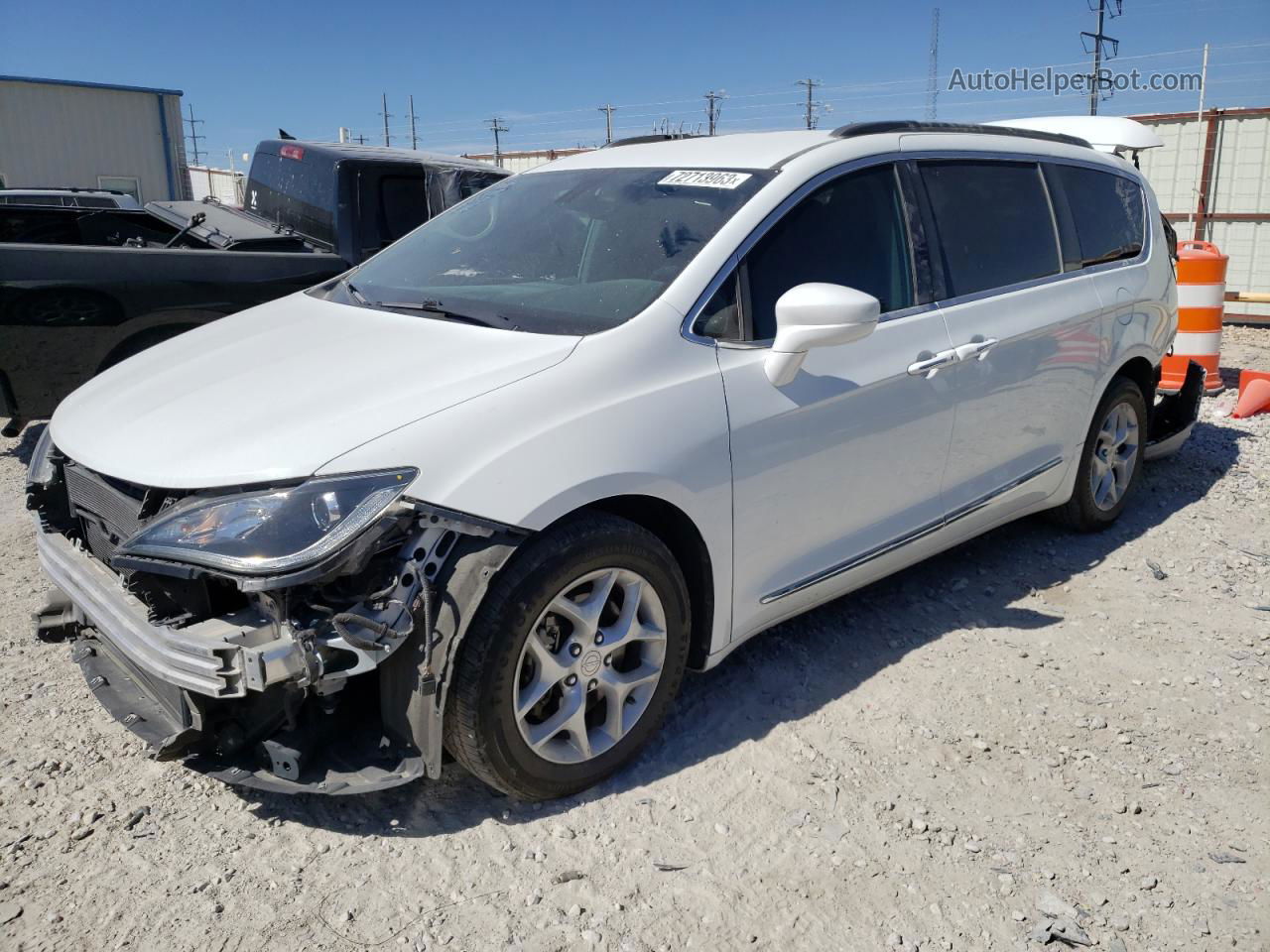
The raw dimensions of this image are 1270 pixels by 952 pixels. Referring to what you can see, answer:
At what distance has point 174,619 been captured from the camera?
243 cm

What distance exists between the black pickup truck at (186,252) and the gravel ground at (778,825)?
176 centimetres

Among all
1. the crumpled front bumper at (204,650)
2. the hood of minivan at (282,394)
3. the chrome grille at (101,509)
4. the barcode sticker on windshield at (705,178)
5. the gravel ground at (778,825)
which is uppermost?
the barcode sticker on windshield at (705,178)

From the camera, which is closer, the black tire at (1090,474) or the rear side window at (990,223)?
the rear side window at (990,223)

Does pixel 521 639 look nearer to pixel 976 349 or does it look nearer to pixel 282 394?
pixel 282 394

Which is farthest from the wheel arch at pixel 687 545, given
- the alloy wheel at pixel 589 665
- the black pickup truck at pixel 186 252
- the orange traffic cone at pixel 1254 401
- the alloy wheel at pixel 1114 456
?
the orange traffic cone at pixel 1254 401

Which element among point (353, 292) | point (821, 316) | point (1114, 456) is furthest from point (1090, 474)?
point (353, 292)

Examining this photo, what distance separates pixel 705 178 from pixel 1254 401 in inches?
235

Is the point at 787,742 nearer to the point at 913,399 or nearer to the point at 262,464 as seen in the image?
the point at 913,399

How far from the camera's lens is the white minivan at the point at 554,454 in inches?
93.7

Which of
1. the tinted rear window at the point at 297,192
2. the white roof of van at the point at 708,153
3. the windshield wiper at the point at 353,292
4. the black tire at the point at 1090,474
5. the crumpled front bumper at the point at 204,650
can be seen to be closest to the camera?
the crumpled front bumper at the point at 204,650

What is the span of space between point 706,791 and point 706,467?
95 cm

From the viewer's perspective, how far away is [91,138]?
26906 millimetres

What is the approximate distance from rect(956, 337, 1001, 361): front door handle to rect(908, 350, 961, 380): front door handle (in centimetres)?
3

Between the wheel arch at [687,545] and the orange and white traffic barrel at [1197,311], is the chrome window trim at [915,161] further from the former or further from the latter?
the orange and white traffic barrel at [1197,311]
